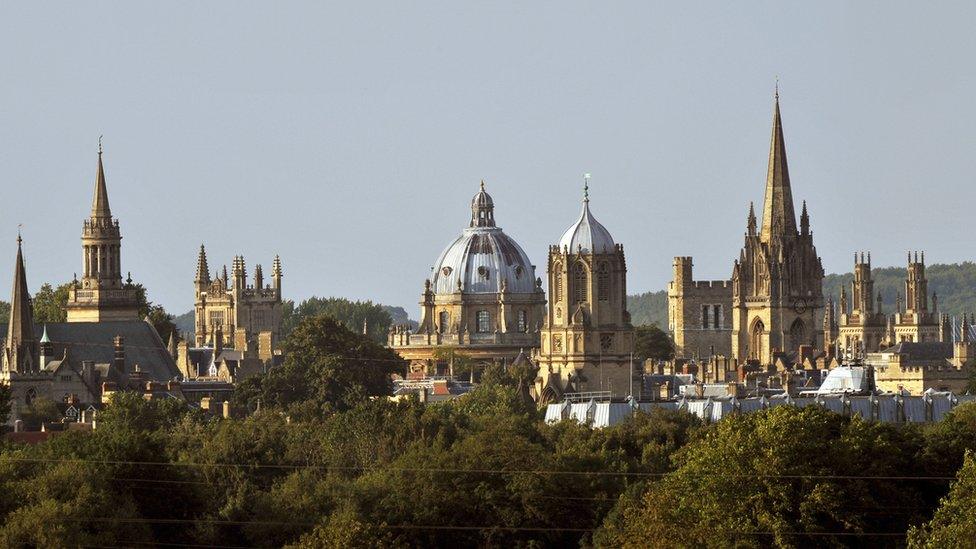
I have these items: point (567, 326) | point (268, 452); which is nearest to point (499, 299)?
point (567, 326)

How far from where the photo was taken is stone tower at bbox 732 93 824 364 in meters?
184

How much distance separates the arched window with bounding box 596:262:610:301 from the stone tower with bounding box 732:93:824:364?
133 feet

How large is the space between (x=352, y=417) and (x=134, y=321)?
6309 cm

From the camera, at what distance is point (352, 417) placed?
103m

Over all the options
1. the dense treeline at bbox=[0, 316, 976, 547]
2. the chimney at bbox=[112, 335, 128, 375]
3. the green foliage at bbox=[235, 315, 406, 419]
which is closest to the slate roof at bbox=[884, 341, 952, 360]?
the green foliage at bbox=[235, 315, 406, 419]

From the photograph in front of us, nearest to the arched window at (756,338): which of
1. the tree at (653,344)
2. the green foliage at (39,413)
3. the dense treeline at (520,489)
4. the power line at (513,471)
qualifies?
the tree at (653,344)

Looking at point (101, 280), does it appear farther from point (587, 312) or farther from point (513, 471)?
point (513, 471)

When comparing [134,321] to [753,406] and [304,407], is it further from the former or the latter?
[753,406]

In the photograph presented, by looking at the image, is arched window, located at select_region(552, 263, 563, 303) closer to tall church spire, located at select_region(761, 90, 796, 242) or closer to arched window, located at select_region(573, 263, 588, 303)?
arched window, located at select_region(573, 263, 588, 303)

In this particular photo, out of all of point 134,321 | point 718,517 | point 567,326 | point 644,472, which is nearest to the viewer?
point 718,517

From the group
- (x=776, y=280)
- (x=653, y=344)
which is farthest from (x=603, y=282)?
(x=653, y=344)

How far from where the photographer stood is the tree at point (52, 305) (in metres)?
188

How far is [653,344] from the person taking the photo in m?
193

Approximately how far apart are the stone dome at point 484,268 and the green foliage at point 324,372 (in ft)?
150
